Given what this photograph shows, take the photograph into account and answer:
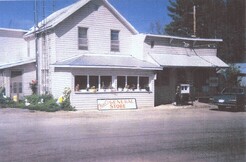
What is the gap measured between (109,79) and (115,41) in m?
3.47

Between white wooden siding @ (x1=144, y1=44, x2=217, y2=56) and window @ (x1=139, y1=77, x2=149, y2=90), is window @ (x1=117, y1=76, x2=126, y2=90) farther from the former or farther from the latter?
white wooden siding @ (x1=144, y1=44, x2=217, y2=56)

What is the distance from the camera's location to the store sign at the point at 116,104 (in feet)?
65.5

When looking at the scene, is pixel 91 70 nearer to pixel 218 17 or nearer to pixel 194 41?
pixel 194 41

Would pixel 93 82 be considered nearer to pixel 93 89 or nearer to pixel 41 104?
pixel 93 89

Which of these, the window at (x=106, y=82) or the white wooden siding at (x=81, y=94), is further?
the window at (x=106, y=82)

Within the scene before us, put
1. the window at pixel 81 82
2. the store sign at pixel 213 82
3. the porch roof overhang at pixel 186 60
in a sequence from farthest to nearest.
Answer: the store sign at pixel 213 82
the porch roof overhang at pixel 186 60
the window at pixel 81 82

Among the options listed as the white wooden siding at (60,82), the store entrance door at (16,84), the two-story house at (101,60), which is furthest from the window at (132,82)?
the store entrance door at (16,84)

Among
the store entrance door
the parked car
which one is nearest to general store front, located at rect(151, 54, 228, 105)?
the parked car

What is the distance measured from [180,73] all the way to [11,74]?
12310mm

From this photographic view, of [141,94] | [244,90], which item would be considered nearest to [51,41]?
[141,94]

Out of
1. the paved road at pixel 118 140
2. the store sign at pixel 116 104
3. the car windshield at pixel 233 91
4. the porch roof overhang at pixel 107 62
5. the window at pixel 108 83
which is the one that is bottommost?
the paved road at pixel 118 140

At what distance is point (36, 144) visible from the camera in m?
9.22

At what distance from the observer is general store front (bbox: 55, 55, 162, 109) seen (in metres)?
19.8

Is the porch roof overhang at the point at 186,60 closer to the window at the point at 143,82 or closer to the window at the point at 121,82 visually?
the window at the point at 143,82
